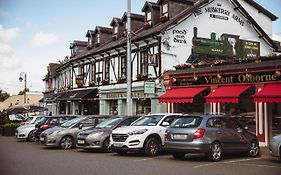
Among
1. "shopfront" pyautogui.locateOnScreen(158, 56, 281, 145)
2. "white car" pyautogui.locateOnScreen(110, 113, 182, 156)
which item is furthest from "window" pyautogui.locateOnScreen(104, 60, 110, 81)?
"white car" pyautogui.locateOnScreen(110, 113, 182, 156)

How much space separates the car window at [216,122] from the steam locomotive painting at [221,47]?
12.6m

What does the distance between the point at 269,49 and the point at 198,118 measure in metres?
18.7

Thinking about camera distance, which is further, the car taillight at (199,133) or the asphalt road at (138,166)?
the car taillight at (199,133)

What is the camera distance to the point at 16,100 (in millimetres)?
87312

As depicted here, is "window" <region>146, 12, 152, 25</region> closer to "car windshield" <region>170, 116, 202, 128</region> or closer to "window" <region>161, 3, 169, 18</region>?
"window" <region>161, 3, 169, 18</region>

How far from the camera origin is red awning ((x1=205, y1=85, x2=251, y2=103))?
1828 cm

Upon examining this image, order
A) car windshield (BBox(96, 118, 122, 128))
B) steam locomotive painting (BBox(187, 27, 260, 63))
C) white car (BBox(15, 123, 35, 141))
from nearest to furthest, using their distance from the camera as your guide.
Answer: car windshield (BBox(96, 118, 122, 128)) < white car (BBox(15, 123, 35, 141)) < steam locomotive painting (BBox(187, 27, 260, 63))

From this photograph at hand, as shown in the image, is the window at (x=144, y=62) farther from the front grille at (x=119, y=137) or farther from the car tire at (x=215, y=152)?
→ the car tire at (x=215, y=152)

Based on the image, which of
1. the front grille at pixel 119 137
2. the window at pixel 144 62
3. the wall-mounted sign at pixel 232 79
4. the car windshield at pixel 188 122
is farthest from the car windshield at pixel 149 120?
the window at pixel 144 62

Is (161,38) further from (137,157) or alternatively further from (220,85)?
(137,157)

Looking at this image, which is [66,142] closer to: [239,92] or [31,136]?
[31,136]

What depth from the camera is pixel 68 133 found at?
682 inches

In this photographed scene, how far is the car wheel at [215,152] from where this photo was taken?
12072 mm

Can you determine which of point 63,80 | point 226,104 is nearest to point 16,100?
point 63,80
